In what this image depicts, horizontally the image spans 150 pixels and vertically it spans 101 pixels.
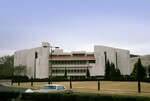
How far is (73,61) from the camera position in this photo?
12444 cm

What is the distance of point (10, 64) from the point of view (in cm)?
13125

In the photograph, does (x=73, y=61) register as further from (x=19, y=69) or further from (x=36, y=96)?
(x=36, y=96)

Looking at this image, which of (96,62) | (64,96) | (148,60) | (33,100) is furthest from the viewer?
(148,60)

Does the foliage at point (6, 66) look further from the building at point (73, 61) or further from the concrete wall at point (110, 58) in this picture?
the concrete wall at point (110, 58)

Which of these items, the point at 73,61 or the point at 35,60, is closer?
the point at 35,60

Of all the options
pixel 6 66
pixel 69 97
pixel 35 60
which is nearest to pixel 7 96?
pixel 69 97

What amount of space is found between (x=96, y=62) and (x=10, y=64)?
36.3m

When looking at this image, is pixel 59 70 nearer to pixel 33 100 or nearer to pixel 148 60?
pixel 148 60

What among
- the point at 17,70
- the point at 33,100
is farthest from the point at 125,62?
the point at 33,100

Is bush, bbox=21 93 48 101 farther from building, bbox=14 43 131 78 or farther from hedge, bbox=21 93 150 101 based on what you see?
building, bbox=14 43 131 78

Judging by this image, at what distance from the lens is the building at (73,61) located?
120188 millimetres

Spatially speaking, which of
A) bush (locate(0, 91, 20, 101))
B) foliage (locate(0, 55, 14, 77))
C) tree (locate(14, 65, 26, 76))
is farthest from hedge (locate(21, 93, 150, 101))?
tree (locate(14, 65, 26, 76))

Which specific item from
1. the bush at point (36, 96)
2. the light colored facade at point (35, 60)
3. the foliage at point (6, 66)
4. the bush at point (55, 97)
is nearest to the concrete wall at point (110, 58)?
the light colored facade at point (35, 60)

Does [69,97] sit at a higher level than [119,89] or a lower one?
higher
